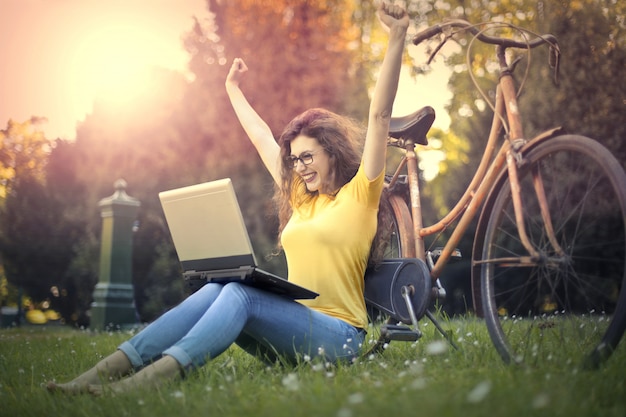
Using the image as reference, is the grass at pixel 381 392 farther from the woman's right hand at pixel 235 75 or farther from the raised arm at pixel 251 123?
the woman's right hand at pixel 235 75

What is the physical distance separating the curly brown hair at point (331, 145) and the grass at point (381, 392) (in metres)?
0.64

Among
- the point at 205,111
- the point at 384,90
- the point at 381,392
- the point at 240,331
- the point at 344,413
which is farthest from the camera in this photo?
the point at 205,111

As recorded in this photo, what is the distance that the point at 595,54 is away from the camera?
6574 millimetres

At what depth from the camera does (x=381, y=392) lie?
1768 mm

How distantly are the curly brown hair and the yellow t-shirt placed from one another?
0.45 feet

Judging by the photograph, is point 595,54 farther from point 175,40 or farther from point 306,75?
point 175,40

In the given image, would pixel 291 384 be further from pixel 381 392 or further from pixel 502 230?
pixel 502 230

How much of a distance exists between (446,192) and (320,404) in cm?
575

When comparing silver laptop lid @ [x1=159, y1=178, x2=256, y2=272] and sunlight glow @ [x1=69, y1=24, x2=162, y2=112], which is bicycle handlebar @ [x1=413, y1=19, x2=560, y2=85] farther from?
sunlight glow @ [x1=69, y1=24, x2=162, y2=112]

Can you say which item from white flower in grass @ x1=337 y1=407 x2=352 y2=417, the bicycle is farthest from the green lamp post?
white flower in grass @ x1=337 y1=407 x2=352 y2=417

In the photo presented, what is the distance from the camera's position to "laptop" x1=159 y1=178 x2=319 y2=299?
2.24 meters

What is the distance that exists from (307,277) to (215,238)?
0.47 m

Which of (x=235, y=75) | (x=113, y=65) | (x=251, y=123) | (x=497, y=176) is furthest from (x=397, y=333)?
(x=113, y=65)

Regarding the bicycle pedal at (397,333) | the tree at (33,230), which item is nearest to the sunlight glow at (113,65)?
the tree at (33,230)
